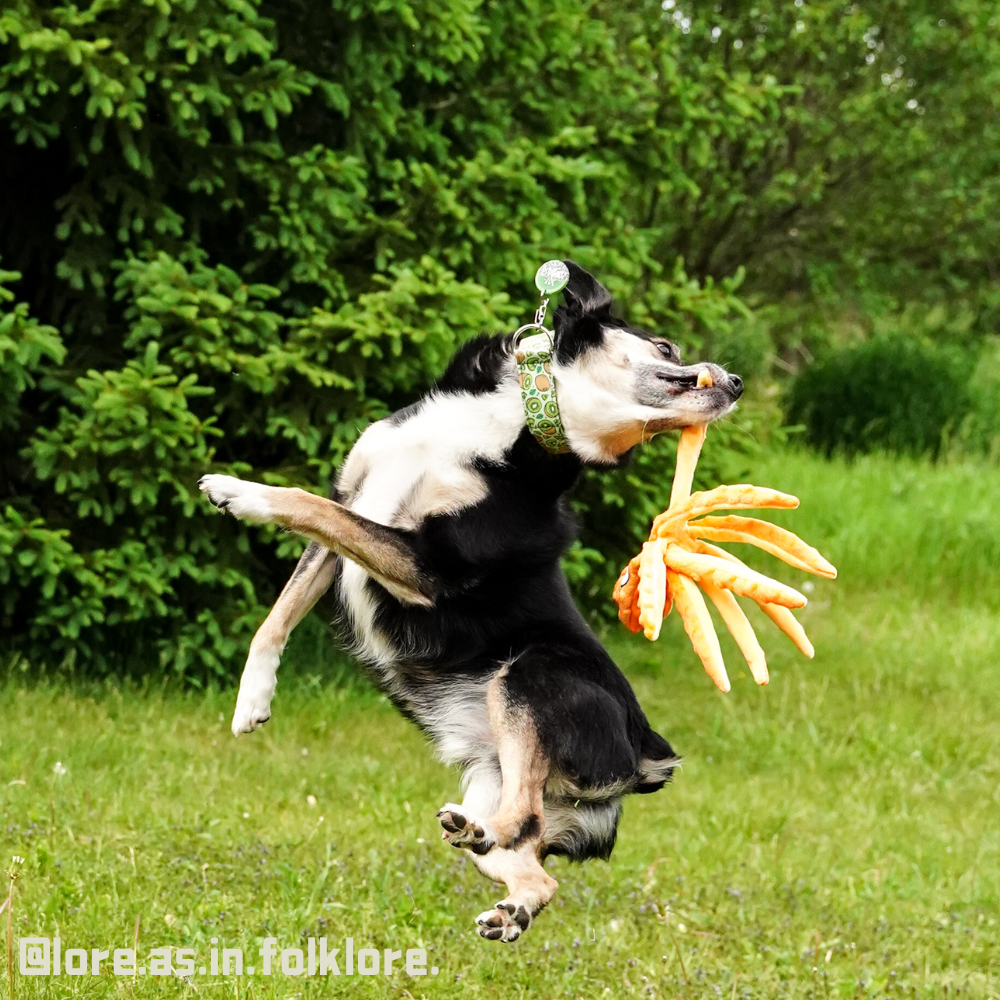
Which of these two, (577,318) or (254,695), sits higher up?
(577,318)

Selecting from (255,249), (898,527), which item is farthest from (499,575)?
(898,527)

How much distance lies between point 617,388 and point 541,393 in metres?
0.17

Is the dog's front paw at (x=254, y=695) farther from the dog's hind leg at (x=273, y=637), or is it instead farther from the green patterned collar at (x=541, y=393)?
the green patterned collar at (x=541, y=393)

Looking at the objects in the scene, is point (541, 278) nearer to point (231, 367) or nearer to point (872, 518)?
point (231, 367)

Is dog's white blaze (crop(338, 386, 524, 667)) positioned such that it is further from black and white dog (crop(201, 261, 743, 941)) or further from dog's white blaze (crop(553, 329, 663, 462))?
dog's white blaze (crop(553, 329, 663, 462))

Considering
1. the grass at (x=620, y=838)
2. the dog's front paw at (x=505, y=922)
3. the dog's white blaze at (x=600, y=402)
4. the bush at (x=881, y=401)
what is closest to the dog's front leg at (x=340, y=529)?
the dog's white blaze at (x=600, y=402)

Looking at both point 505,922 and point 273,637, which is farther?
point 273,637

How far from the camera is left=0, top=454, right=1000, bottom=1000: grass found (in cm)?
433

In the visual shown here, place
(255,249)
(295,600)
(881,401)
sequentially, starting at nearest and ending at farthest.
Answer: (295,600)
(255,249)
(881,401)

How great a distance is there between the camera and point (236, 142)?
255 inches

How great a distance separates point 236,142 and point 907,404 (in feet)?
27.6

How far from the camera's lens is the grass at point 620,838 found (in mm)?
4332

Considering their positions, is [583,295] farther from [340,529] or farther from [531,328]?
[340,529]

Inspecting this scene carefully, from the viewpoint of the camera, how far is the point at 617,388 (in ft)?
9.85
